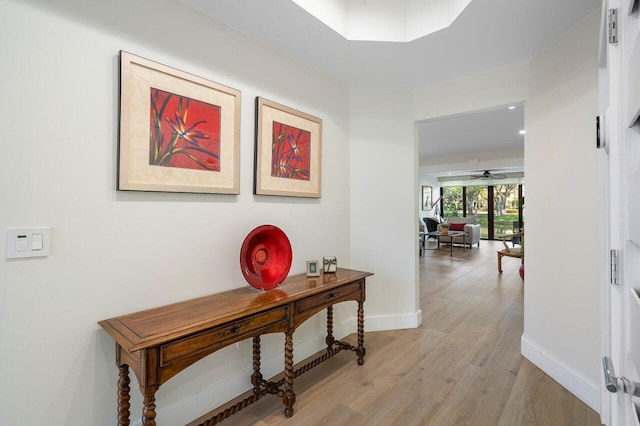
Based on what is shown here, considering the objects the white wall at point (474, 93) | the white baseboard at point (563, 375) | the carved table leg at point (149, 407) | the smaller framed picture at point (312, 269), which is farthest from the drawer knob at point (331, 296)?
the white wall at point (474, 93)

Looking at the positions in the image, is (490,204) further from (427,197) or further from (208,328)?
(208,328)

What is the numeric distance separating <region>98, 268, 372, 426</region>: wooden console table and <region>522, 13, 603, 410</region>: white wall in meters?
1.46

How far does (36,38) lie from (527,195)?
3.12 meters

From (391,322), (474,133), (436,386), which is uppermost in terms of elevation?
(474,133)

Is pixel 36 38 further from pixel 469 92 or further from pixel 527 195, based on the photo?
pixel 527 195

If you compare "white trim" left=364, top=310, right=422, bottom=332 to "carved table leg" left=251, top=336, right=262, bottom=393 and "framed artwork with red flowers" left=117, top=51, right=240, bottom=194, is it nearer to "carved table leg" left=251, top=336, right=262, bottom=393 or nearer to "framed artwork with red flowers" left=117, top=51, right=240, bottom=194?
"carved table leg" left=251, top=336, right=262, bottom=393

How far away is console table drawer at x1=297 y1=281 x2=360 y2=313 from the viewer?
1.94m

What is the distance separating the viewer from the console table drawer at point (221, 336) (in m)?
1.31

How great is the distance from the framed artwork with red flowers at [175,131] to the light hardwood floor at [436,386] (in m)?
1.43

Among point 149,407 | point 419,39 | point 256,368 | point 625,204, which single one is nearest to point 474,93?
point 419,39

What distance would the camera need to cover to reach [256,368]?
206 cm

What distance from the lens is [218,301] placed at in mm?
1735

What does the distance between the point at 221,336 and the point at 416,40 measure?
226cm

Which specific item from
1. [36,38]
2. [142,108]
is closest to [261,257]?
[142,108]
